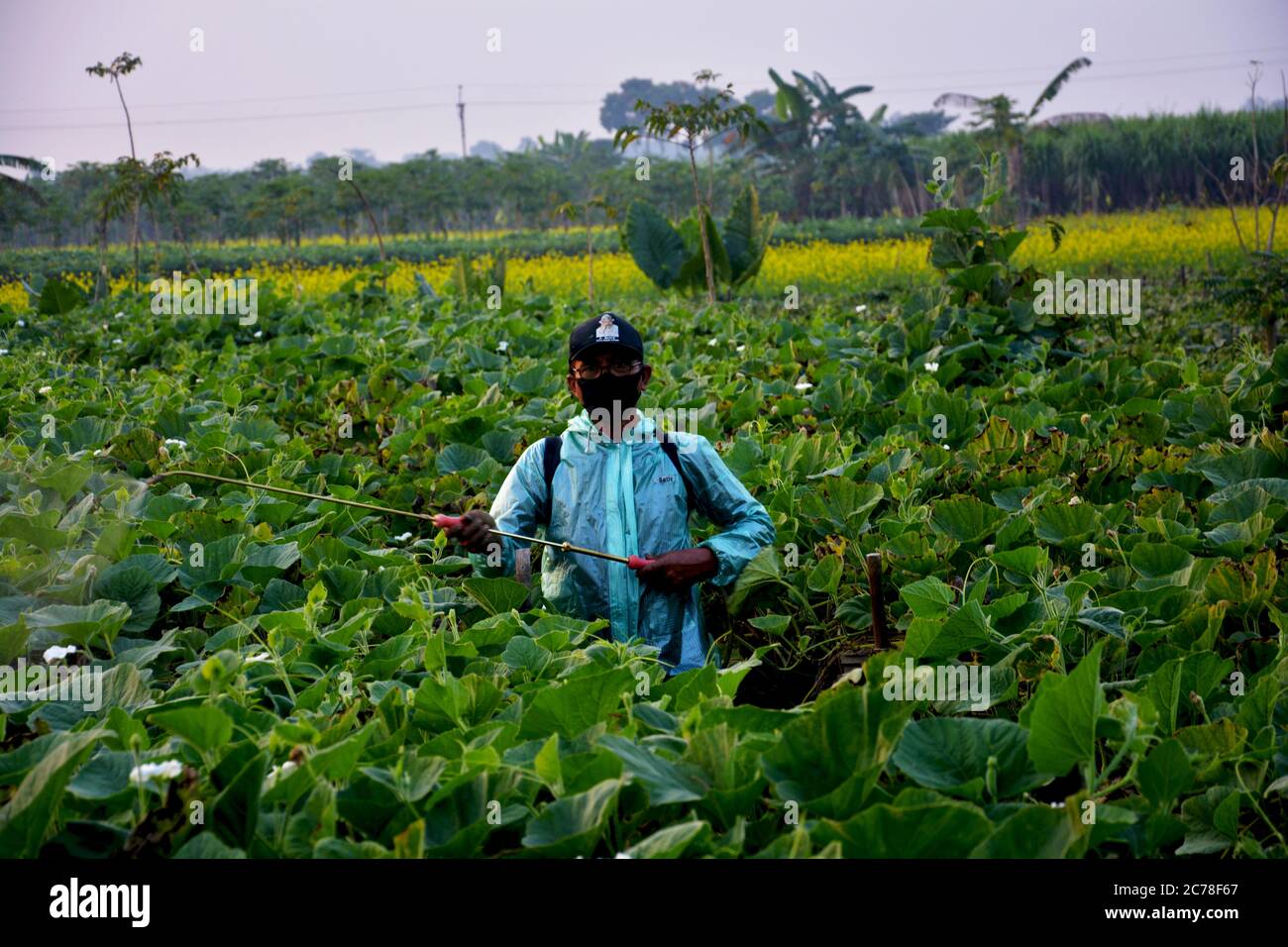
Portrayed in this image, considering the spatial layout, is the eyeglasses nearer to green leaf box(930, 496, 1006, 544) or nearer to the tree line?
green leaf box(930, 496, 1006, 544)

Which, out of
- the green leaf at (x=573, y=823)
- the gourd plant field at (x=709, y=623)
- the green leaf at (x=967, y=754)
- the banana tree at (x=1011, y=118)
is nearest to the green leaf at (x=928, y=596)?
the gourd plant field at (x=709, y=623)

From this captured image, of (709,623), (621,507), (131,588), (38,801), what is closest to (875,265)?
(709,623)

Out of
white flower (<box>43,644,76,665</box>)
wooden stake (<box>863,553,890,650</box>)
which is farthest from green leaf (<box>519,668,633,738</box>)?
white flower (<box>43,644,76,665</box>)

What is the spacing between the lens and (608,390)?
3076mm

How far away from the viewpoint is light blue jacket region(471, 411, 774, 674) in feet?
10.2

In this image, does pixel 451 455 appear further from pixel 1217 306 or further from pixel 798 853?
pixel 1217 306

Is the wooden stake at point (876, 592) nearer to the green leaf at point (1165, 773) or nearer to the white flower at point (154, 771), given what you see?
the green leaf at point (1165, 773)

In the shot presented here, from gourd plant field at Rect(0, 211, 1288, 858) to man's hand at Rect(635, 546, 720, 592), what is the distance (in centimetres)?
24

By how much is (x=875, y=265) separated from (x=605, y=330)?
47.3ft

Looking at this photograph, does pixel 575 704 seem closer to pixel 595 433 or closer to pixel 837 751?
pixel 837 751

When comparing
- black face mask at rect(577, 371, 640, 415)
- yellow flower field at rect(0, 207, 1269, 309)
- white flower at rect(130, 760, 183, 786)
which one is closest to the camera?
white flower at rect(130, 760, 183, 786)

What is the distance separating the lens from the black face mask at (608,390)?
3055 millimetres
